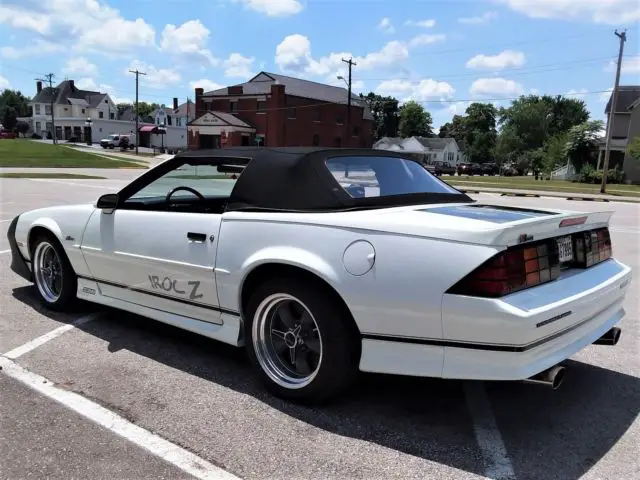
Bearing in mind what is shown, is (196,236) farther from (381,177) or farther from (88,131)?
(88,131)

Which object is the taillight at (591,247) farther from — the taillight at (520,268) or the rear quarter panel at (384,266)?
the rear quarter panel at (384,266)

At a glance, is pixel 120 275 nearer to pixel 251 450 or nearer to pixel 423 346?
pixel 251 450

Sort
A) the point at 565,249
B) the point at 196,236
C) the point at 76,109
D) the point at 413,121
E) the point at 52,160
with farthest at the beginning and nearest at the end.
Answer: the point at 413,121 → the point at 76,109 → the point at 52,160 → the point at 196,236 → the point at 565,249

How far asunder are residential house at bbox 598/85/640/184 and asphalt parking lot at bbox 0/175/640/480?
4566 cm

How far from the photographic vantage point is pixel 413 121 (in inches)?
5022

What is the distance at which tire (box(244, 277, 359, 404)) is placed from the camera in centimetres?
300

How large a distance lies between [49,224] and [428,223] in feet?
11.6

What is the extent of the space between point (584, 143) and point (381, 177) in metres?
51.7

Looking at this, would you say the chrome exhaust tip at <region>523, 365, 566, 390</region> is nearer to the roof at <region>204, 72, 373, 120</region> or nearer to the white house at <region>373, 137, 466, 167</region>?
the roof at <region>204, 72, 373, 120</region>

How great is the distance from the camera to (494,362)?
104 inches

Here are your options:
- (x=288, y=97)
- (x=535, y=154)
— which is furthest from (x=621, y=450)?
(x=535, y=154)

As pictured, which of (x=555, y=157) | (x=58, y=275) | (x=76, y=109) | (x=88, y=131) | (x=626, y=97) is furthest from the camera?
(x=76, y=109)

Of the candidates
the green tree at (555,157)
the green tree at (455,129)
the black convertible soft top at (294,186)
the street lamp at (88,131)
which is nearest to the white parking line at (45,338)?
the black convertible soft top at (294,186)

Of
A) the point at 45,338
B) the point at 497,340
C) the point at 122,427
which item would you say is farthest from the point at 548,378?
the point at 45,338
